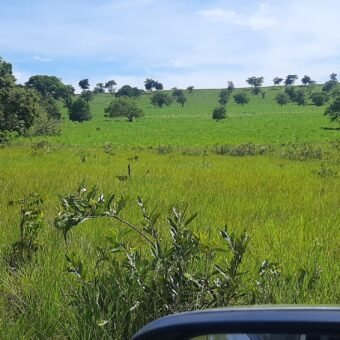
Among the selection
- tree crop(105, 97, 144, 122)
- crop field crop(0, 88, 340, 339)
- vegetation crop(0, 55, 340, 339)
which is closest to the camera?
vegetation crop(0, 55, 340, 339)

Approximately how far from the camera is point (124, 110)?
83.8 m

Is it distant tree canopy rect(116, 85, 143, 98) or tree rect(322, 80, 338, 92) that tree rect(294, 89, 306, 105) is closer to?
tree rect(322, 80, 338, 92)

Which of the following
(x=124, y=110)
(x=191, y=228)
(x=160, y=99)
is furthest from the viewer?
(x=160, y=99)

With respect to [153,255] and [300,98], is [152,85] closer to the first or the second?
[300,98]

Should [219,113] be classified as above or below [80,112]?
below

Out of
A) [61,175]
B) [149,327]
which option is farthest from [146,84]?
[149,327]

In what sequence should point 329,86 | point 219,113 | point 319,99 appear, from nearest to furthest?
point 219,113, point 319,99, point 329,86

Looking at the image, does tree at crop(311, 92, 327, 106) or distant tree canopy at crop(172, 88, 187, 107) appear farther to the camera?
distant tree canopy at crop(172, 88, 187, 107)

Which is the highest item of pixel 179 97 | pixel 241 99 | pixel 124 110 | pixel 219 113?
pixel 179 97

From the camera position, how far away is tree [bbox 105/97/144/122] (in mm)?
81125

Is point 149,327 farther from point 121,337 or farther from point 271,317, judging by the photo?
point 121,337

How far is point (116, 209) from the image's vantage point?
3336 millimetres

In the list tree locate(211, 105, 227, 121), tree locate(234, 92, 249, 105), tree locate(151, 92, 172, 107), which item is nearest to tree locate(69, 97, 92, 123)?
tree locate(211, 105, 227, 121)

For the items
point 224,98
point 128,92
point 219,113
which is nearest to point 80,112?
point 219,113
